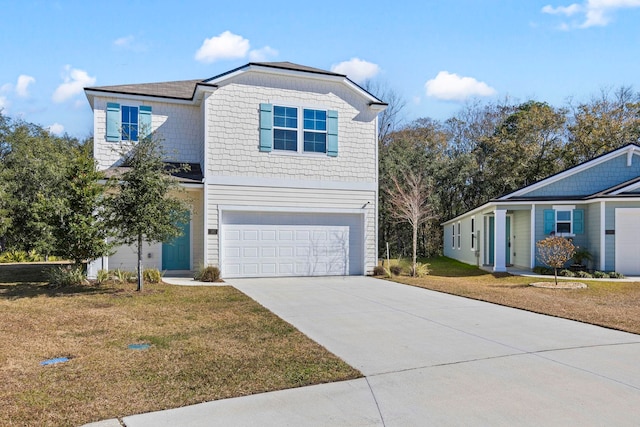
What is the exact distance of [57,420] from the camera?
13.2ft

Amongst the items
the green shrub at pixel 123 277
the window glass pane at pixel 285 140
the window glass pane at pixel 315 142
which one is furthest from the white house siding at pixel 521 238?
the green shrub at pixel 123 277

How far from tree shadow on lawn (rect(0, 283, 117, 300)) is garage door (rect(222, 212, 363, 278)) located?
4.19m

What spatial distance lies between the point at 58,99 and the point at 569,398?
4300cm

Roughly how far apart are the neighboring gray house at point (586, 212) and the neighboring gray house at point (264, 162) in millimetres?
6922

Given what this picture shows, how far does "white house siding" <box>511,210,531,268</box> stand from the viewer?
19.6 m

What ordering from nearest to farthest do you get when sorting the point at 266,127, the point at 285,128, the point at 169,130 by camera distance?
1. the point at 266,127
2. the point at 285,128
3. the point at 169,130

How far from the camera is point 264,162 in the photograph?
15.5m

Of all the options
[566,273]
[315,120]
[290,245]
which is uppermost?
[315,120]

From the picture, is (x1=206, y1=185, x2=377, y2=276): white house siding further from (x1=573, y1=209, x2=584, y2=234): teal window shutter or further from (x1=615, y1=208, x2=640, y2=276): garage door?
(x1=615, y1=208, x2=640, y2=276): garage door

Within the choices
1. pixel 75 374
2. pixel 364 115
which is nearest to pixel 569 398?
pixel 75 374

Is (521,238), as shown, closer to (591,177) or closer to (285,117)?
(591,177)

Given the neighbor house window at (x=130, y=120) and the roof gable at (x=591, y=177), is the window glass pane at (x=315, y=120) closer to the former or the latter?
the neighbor house window at (x=130, y=120)

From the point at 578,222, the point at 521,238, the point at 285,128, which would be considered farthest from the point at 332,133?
the point at 578,222

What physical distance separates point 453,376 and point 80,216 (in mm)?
10082
